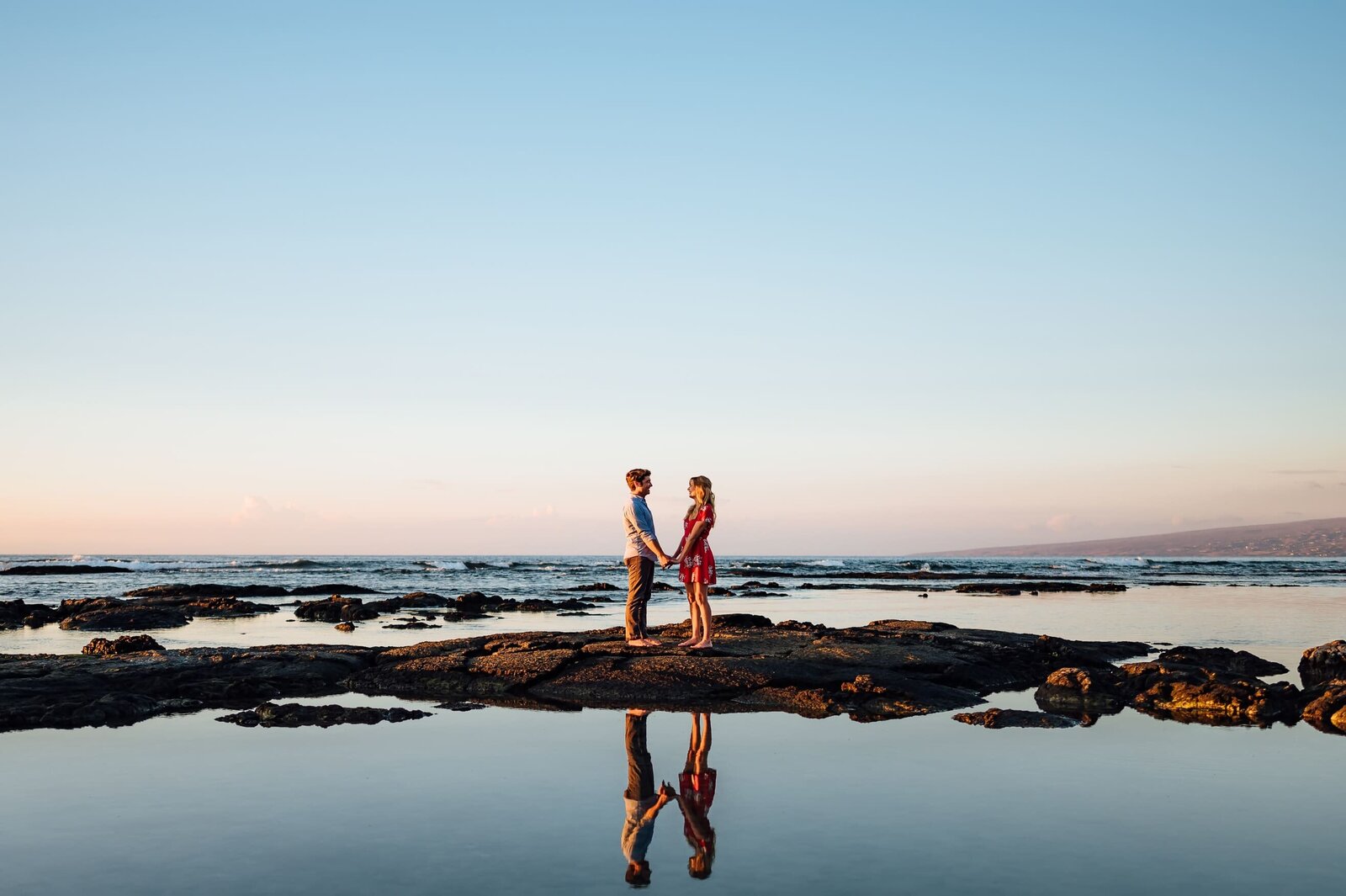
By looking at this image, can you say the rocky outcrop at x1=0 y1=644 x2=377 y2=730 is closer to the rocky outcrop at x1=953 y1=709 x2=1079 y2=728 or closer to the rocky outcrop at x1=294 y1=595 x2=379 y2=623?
the rocky outcrop at x1=953 y1=709 x2=1079 y2=728

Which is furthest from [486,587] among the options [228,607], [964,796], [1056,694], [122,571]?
[964,796]

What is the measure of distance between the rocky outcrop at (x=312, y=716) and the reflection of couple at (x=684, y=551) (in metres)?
3.64

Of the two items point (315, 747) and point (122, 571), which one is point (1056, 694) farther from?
point (122, 571)

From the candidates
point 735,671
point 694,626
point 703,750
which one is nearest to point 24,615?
point 694,626

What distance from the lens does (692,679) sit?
40.9 feet

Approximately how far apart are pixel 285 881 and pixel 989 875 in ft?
12.4

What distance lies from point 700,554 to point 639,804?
6411mm

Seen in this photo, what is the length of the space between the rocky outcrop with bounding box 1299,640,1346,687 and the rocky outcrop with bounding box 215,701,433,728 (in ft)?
39.2

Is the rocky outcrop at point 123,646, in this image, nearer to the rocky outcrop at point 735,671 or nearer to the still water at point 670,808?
the rocky outcrop at point 735,671

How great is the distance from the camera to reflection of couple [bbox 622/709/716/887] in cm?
581

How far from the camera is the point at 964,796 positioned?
7.37m

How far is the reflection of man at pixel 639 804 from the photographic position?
5.72 m

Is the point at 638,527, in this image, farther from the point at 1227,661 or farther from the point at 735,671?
the point at 1227,661

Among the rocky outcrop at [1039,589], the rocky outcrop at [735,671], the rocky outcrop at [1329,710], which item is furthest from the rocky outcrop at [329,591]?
the rocky outcrop at [1329,710]
